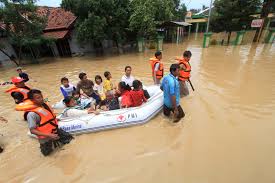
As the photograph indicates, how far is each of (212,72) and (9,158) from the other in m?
7.25

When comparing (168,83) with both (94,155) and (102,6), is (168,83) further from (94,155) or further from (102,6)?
(102,6)

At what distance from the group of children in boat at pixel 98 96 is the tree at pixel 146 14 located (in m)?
8.16

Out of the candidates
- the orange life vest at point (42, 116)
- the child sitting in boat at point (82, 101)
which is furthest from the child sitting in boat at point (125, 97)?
the orange life vest at point (42, 116)

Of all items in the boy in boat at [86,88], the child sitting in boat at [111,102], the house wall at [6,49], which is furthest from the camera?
the house wall at [6,49]

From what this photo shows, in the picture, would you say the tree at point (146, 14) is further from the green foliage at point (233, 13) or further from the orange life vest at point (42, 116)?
the orange life vest at point (42, 116)

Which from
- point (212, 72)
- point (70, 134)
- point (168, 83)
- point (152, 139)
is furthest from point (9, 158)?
point (212, 72)

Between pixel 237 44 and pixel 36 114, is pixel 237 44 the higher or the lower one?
the lower one

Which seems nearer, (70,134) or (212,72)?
(70,134)

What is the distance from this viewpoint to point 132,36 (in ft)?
43.5

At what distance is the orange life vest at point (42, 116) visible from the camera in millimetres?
2391

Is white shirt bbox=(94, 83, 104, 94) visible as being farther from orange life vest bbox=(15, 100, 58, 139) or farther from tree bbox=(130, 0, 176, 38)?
tree bbox=(130, 0, 176, 38)

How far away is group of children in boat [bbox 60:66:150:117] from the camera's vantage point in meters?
3.65

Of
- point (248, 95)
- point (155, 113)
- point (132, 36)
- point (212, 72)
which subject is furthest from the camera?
point (132, 36)

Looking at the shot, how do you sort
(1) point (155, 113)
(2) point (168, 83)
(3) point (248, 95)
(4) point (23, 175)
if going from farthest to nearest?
(3) point (248, 95) → (1) point (155, 113) → (2) point (168, 83) → (4) point (23, 175)
